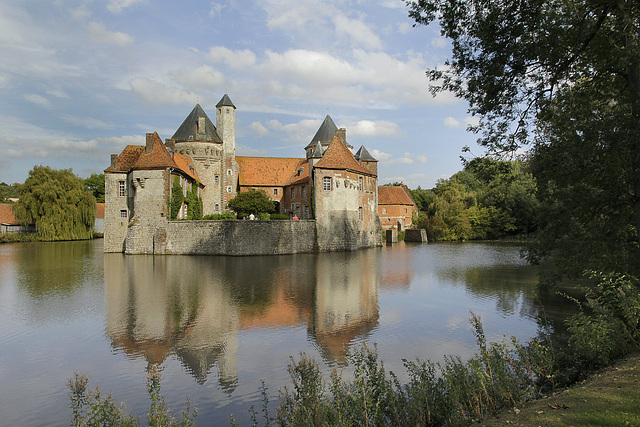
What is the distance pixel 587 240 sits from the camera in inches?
354

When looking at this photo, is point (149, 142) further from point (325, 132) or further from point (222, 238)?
point (325, 132)

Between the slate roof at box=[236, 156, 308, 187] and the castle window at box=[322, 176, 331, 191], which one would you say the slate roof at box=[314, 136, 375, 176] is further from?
the slate roof at box=[236, 156, 308, 187]

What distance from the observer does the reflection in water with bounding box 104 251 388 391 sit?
25.5ft

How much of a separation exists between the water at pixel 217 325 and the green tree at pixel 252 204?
53.2 ft

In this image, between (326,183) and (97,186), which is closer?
(326,183)

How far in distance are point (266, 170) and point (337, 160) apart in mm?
11768

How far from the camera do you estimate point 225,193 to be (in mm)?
37656

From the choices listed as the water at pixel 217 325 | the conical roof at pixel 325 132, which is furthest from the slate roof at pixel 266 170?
the water at pixel 217 325

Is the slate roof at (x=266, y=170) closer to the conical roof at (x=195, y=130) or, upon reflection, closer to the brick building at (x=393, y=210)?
the conical roof at (x=195, y=130)

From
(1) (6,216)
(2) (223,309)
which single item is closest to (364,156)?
(2) (223,309)

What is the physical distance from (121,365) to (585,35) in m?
10.8

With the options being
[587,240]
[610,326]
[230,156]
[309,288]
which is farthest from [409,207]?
[610,326]

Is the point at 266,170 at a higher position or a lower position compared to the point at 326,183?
higher

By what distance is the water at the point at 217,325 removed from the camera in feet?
20.4
